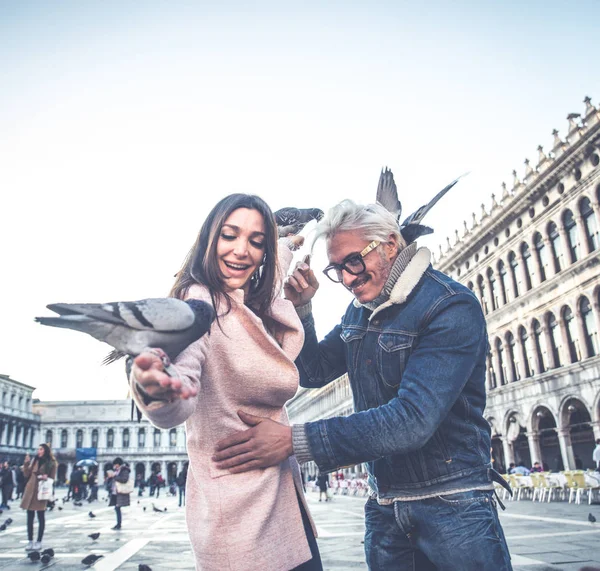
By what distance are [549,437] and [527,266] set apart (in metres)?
8.20

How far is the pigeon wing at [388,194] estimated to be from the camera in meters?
2.70

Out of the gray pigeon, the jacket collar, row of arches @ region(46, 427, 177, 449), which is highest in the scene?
row of arches @ region(46, 427, 177, 449)

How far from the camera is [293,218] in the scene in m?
2.48

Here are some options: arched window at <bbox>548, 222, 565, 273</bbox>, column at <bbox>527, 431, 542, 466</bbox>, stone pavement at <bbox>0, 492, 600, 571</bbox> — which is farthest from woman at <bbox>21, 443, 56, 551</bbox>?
column at <bbox>527, 431, 542, 466</bbox>

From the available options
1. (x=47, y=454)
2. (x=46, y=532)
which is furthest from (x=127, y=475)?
(x=47, y=454)

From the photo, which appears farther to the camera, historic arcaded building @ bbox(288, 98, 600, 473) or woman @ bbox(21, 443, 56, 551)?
historic arcaded building @ bbox(288, 98, 600, 473)

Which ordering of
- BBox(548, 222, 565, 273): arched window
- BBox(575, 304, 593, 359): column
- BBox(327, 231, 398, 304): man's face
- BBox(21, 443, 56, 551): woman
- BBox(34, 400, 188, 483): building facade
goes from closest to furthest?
1. BBox(327, 231, 398, 304): man's face
2. BBox(21, 443, 56, 551): woman
3. BBox(575, 304, 593, 359): column
4. BBox(548, 222, 565, 273): arched window
5. BBox(34, 400, 188, 483): building facade

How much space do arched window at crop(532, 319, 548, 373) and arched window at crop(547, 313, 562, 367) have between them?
545mm

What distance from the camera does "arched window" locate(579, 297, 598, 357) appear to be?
72.4 feet

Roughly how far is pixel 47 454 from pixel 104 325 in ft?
30.3

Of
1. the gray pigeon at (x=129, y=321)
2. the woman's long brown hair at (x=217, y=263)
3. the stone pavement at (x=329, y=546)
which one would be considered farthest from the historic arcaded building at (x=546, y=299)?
the gray pigeon at (x=129, y=321)

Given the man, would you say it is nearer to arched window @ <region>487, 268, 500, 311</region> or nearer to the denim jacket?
the denim jacket

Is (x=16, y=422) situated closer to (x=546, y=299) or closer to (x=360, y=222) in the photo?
(x=546, y=299)

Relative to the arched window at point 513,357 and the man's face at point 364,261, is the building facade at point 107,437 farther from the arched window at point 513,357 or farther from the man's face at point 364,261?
the man's face at point 364,261
